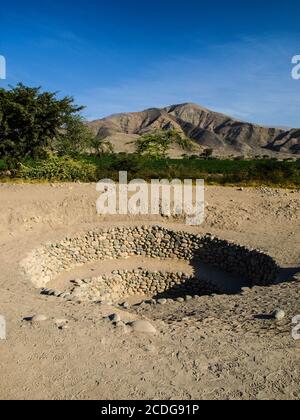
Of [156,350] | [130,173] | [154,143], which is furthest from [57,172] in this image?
[156,350]

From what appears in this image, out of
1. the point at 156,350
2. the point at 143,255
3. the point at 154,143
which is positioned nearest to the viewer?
the point at 156,350

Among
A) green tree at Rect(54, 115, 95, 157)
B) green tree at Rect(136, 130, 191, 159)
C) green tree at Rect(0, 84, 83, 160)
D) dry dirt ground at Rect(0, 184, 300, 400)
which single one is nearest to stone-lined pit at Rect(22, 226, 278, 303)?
dry dirt ground at Rect(0, 184, 300, 400)

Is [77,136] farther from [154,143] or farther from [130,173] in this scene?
[130,173]

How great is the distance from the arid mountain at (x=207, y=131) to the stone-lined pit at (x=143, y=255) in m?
67.1

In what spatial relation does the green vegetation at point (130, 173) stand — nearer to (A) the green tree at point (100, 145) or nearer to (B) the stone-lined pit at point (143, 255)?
(B) the stone-lined pit at point (143, 255)

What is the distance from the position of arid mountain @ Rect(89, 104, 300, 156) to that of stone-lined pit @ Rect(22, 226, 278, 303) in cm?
6707

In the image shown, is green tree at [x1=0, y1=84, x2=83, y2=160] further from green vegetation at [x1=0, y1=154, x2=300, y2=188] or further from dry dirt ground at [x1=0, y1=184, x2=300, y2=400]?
dry dirt ground at [x1=0, y1=184, x2=300, y2=400]

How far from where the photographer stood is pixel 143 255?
13.5 m

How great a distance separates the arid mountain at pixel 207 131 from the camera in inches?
3799

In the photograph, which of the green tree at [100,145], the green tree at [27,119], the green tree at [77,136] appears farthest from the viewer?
the green tree at [100,145]

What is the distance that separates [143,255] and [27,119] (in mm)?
10388

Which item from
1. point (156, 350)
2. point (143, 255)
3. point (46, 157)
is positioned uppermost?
point (46, 157)

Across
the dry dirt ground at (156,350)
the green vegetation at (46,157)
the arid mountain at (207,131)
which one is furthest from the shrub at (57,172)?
the arid mountain at (207,131)
